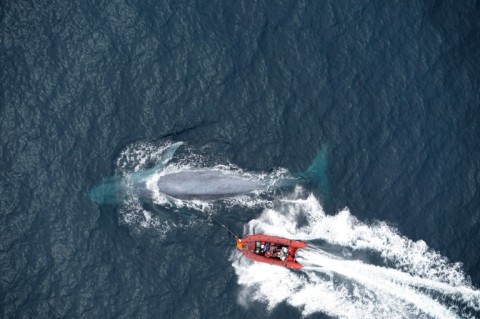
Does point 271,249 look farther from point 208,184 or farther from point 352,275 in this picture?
point 208,184

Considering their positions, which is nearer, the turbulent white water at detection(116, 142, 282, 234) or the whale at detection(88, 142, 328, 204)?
the turbulent white water at detection(116, 142, 282, 234)

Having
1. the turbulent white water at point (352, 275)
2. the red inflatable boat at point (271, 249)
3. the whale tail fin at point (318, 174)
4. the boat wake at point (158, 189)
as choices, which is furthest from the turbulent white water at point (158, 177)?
the red inflatable boat at point (271, 249)

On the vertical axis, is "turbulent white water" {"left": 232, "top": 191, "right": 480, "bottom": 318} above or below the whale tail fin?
below

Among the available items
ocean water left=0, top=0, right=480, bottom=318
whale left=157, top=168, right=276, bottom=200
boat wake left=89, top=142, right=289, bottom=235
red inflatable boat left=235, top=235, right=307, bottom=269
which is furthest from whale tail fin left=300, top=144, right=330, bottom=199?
red inflatable boat left=235, top=235, right=307, bottom=269

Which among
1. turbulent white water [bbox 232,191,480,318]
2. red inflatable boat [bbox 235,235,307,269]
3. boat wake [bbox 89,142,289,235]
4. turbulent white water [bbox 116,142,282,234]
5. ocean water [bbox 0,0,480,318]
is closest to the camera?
ocean water [bbox 0,0,480,318]

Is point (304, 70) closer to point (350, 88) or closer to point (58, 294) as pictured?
point (350, 88)

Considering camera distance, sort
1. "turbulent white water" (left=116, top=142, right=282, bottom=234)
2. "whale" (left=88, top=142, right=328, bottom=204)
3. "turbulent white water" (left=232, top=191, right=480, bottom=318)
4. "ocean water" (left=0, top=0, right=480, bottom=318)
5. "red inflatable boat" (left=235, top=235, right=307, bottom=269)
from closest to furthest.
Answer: "ocean water" (left=0, top=0, right=480, bottom=318)
"turbulent white water" (left=232, top=191, right=480, bottom=318)
"red inflatable boat" (left=235, top=235, right=307, bottom=269)
"turbulent white water" (left=116, top=142, right=282, bottom=234)
"whale" (left=88, top=142, right=328, bottom=204)

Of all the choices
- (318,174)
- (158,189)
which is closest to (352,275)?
(318,174)

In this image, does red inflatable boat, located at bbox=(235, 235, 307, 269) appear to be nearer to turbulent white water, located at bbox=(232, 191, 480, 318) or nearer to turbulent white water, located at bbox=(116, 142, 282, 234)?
turbulent white water, located at bbox=(232, 191, 480, 318)
